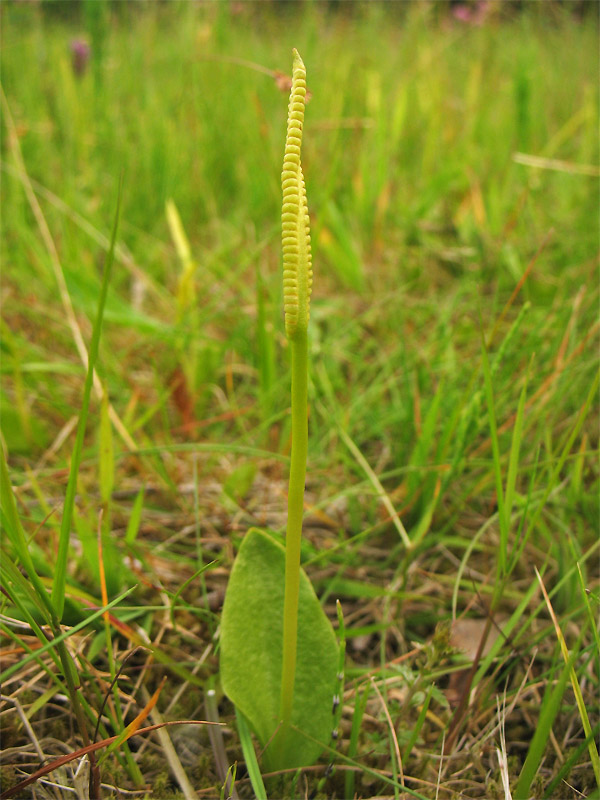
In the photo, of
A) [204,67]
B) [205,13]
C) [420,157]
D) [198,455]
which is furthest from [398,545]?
[205,13]

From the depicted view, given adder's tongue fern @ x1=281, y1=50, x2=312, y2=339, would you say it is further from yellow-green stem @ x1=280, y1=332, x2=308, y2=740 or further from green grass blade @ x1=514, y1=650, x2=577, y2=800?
green grass blade @ x1=514, y1=650, x2=577, y2=800

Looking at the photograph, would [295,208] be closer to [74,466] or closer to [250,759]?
[74,466]

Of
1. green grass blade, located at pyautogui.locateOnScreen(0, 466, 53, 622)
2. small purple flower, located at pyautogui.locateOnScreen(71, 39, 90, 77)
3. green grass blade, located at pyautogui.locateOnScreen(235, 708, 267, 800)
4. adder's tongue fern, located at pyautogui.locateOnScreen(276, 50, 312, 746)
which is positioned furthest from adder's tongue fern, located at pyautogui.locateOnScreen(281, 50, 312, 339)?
small purple flower, located at pyautogui.locateOnScreen(71, 39, 90, 77)

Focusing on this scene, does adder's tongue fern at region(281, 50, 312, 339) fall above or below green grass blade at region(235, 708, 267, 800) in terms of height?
above

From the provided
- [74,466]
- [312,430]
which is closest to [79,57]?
[312,430]

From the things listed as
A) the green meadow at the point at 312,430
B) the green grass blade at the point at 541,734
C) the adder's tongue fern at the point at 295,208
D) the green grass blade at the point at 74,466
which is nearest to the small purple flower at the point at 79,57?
the green meadow at the point at 312,430
